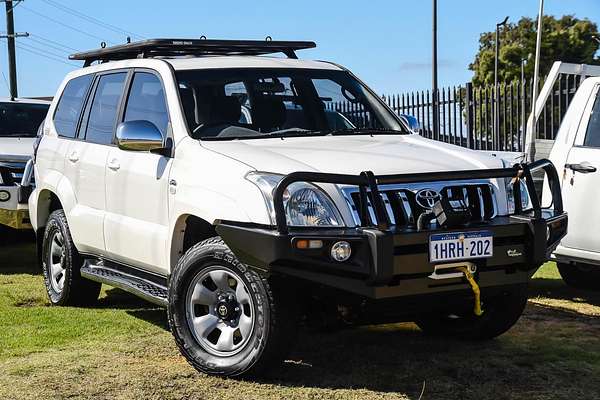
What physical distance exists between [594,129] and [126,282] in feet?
12.0

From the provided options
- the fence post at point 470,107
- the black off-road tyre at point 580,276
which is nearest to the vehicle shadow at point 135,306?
the black off-road tyre at point 580,276

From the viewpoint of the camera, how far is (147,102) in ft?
19.8

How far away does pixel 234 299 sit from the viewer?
16.0 ft

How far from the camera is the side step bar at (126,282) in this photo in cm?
557

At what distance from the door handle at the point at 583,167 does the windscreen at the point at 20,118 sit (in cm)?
685

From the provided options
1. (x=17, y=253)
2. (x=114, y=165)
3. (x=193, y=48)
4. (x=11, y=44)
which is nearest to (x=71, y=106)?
(x=193, y=48)

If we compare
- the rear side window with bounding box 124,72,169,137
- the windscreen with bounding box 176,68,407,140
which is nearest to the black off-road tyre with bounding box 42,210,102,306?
the rear side window with bounding box 124,72,169,137

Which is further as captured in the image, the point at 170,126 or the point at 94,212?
the point at 94,212

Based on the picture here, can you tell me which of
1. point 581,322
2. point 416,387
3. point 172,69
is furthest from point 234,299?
point 581,322

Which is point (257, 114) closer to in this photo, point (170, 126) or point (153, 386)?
point (170, 126)

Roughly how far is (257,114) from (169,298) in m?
1.42

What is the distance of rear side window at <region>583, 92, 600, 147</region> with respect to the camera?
684 centimetres

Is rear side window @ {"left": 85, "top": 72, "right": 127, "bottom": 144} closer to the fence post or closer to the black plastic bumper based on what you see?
the black plastic bumper

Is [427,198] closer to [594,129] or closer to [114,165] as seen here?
[114,165]
